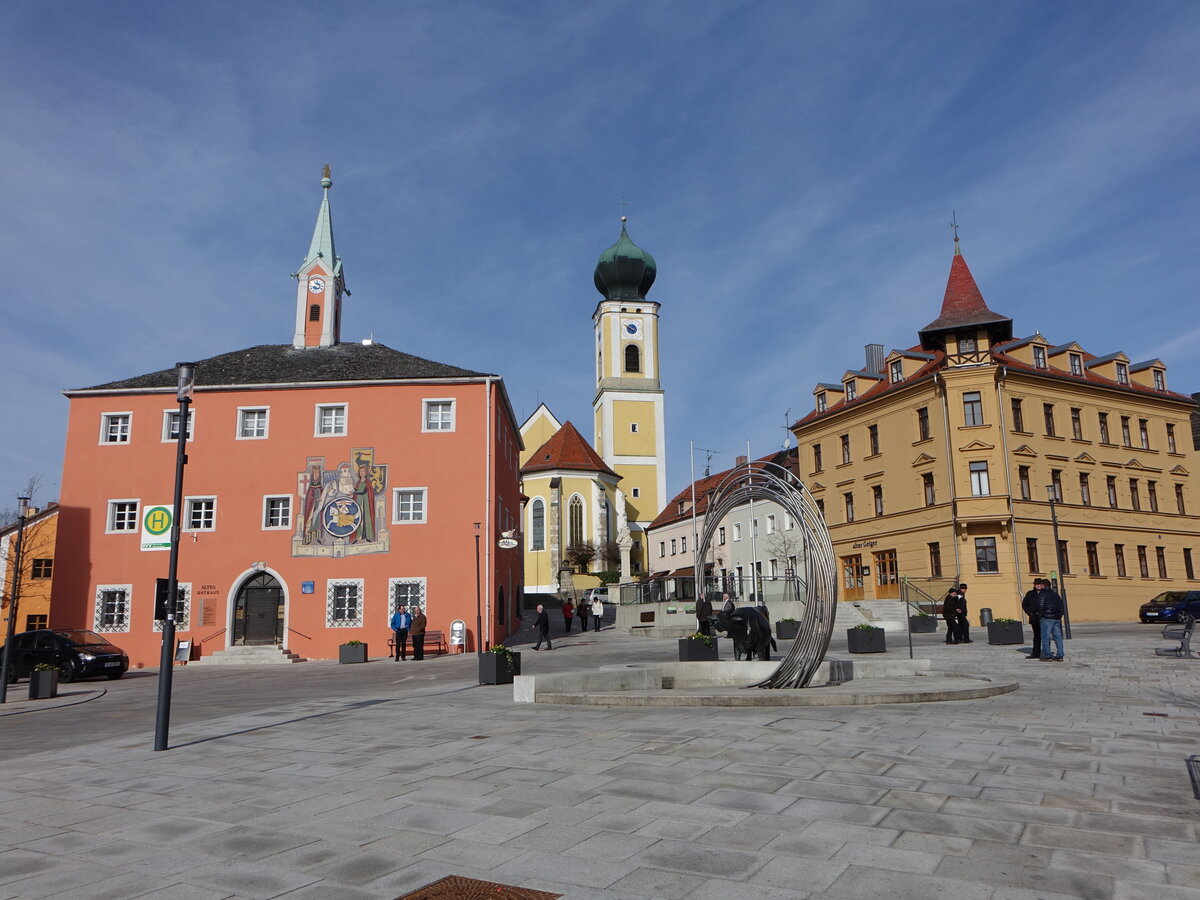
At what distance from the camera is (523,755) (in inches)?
360

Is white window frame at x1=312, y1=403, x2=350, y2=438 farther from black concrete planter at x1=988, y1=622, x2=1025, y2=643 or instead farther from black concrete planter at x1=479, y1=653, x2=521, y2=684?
black concrete planter at x1=988, y1=622, x2=1025, y2=643

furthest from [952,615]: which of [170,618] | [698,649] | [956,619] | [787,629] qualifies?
[170,618]

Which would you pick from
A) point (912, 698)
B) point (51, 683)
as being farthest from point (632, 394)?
point (912, 698)

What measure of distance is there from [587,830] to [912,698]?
8.03 metres

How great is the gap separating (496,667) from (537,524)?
172ft

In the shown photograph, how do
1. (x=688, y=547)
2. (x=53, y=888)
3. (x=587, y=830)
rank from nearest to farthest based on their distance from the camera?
(x=53, y=888) < (x=587, y=830) < (x=688, y=547)

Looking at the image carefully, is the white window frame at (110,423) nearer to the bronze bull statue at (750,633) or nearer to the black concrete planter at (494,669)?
the black concrete planter at (494,669)

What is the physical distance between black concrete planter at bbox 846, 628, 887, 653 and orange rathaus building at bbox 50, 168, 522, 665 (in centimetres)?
1379

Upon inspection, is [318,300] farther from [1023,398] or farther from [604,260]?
[604,260]

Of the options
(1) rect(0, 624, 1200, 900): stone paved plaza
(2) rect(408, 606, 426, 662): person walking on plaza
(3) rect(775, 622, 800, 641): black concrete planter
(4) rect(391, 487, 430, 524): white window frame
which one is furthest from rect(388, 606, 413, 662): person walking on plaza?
(1) rect(0, 624, 1200, 900): stone paved plaza

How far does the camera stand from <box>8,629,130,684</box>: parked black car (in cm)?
2494

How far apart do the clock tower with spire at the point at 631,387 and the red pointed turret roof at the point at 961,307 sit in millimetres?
36392

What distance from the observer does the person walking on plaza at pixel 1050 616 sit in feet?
62.1

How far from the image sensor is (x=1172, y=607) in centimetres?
3503
